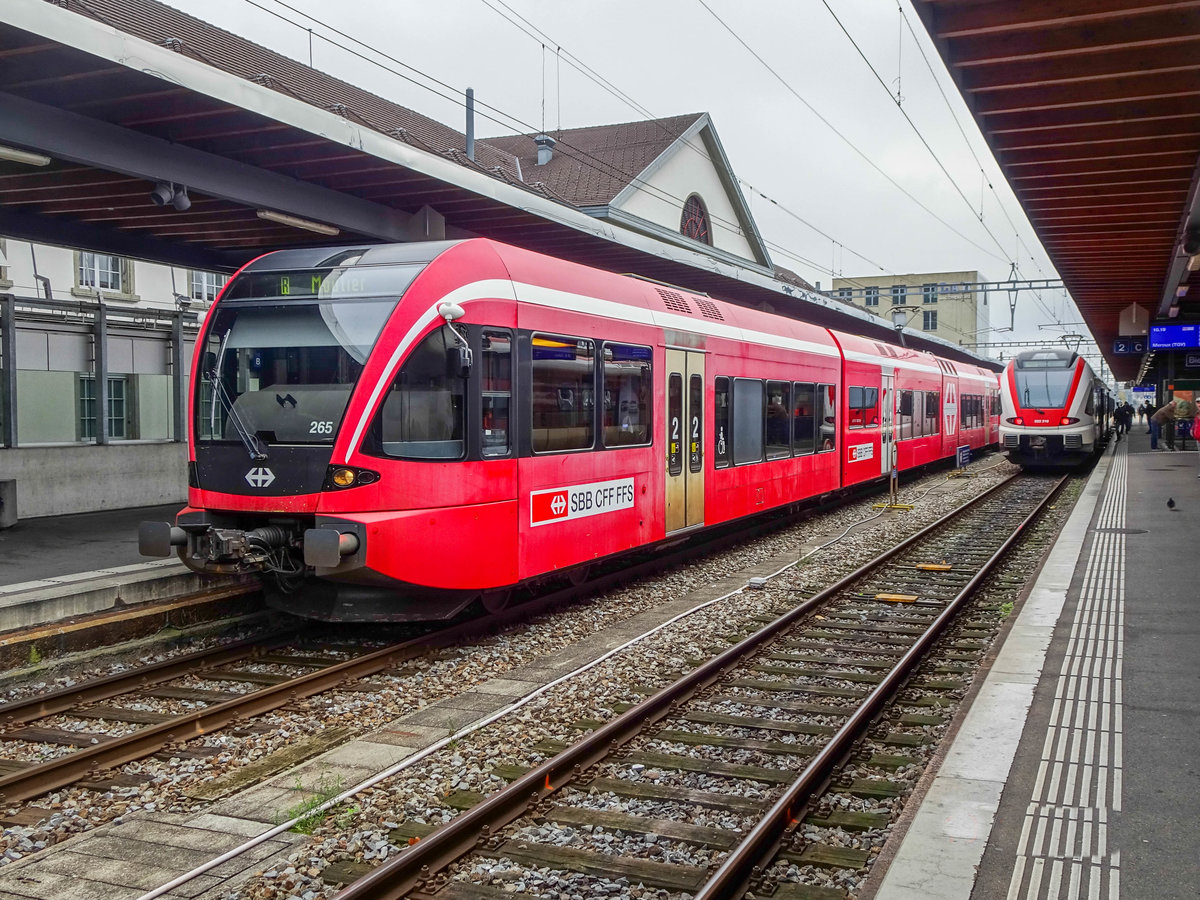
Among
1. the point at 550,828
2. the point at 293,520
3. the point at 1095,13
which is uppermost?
the point at 1095,13

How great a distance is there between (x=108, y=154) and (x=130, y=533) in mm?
4485

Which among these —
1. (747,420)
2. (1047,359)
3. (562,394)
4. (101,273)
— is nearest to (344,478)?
(562,394)

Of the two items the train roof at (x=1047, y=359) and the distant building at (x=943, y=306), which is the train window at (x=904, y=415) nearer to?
the train roof at (x=1047, y=359)

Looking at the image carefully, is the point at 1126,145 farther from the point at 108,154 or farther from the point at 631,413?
the point at 108,154

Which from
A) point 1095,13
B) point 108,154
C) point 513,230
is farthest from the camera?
point 513,230

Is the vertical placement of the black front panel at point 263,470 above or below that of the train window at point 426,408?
below

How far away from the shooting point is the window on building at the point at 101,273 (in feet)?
94.5

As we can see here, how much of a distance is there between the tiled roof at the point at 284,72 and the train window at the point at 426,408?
15.1 meters

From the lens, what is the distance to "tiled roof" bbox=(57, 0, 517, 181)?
24656mm

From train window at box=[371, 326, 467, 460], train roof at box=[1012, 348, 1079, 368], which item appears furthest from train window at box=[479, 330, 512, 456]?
train roof at box=[1012, 348, 1079, 368]

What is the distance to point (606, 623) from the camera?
963 cm

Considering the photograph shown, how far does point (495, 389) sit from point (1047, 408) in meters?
20.2

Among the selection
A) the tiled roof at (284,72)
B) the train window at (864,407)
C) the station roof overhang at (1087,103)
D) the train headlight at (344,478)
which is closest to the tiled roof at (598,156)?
the tiled roof at (284,72)

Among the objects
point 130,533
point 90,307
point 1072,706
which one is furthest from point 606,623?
point 90,307
